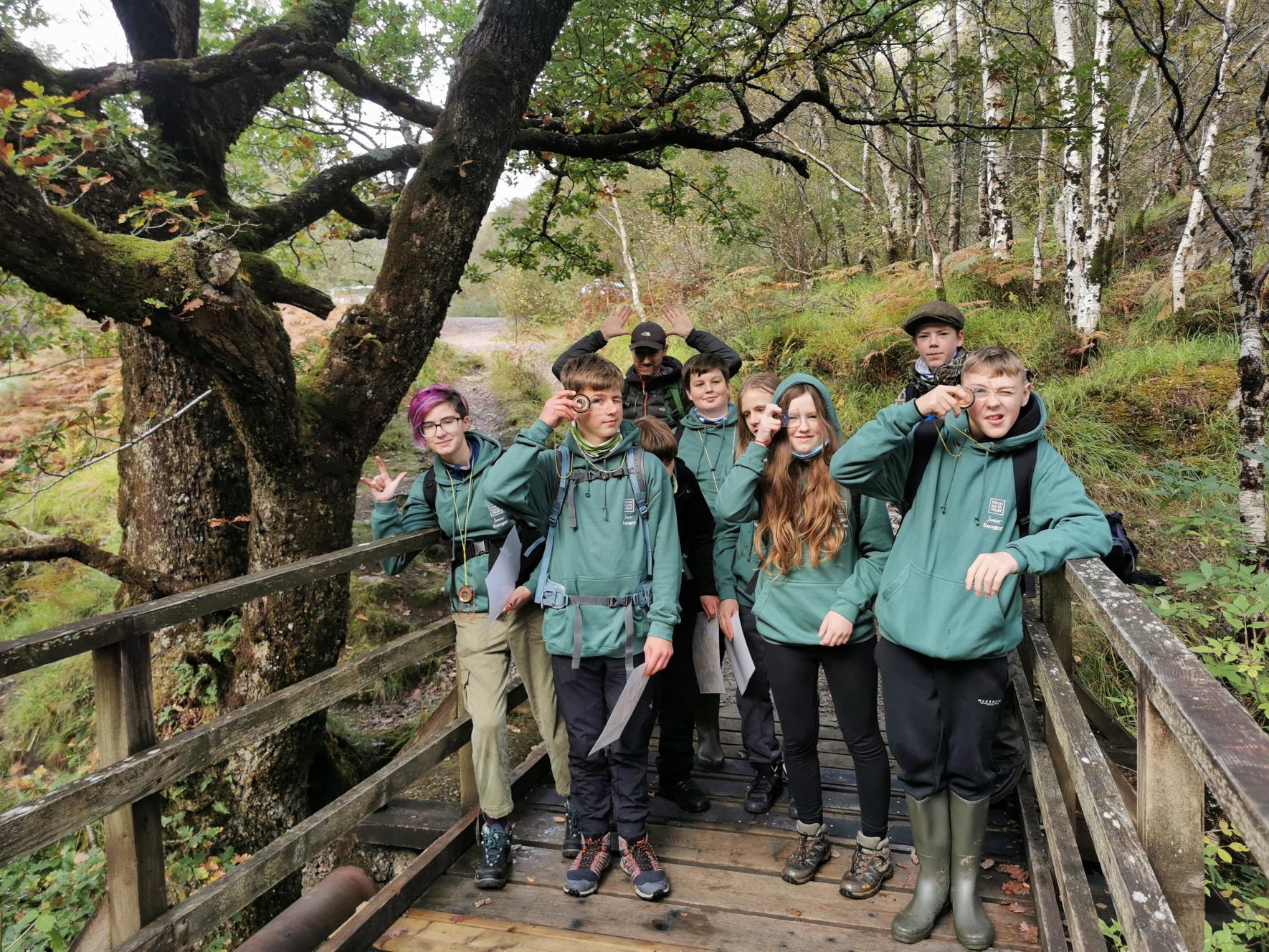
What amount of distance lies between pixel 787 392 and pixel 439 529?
180 cm

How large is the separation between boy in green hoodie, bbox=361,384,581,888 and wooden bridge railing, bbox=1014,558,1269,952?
6.64 feet

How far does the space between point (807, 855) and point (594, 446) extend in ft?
6.22

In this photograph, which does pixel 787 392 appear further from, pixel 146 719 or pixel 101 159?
pixel 101 159

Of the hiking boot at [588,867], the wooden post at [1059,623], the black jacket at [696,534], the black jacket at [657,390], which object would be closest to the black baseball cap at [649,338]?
the black jacket at [657,390]

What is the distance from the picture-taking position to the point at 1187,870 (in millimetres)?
1641

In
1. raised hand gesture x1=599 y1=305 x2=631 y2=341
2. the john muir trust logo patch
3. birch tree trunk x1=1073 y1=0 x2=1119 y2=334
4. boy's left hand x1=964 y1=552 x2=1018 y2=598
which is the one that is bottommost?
boy's left hand x1=964 y1=552 x2=1018 y2=598

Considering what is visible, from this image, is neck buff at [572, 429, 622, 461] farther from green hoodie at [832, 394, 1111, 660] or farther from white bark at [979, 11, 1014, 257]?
white bark at [979, 11, 1014, 257]

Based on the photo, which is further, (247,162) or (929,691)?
(247,162)

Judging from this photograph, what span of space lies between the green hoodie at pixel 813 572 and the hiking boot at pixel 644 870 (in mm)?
1029

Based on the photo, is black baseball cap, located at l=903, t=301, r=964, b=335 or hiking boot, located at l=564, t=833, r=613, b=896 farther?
black baseball cap, located at l=903, t=301, r=964, b=335

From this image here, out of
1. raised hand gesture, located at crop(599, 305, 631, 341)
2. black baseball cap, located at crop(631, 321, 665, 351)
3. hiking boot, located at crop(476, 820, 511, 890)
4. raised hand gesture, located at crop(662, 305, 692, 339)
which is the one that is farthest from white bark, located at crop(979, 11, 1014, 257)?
hiking boot, located at crop(476, 820, 511, 890)

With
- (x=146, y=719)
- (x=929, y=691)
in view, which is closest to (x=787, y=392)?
(x=929, y=691)

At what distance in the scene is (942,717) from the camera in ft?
8.60

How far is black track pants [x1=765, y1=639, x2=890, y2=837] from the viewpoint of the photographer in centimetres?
292
